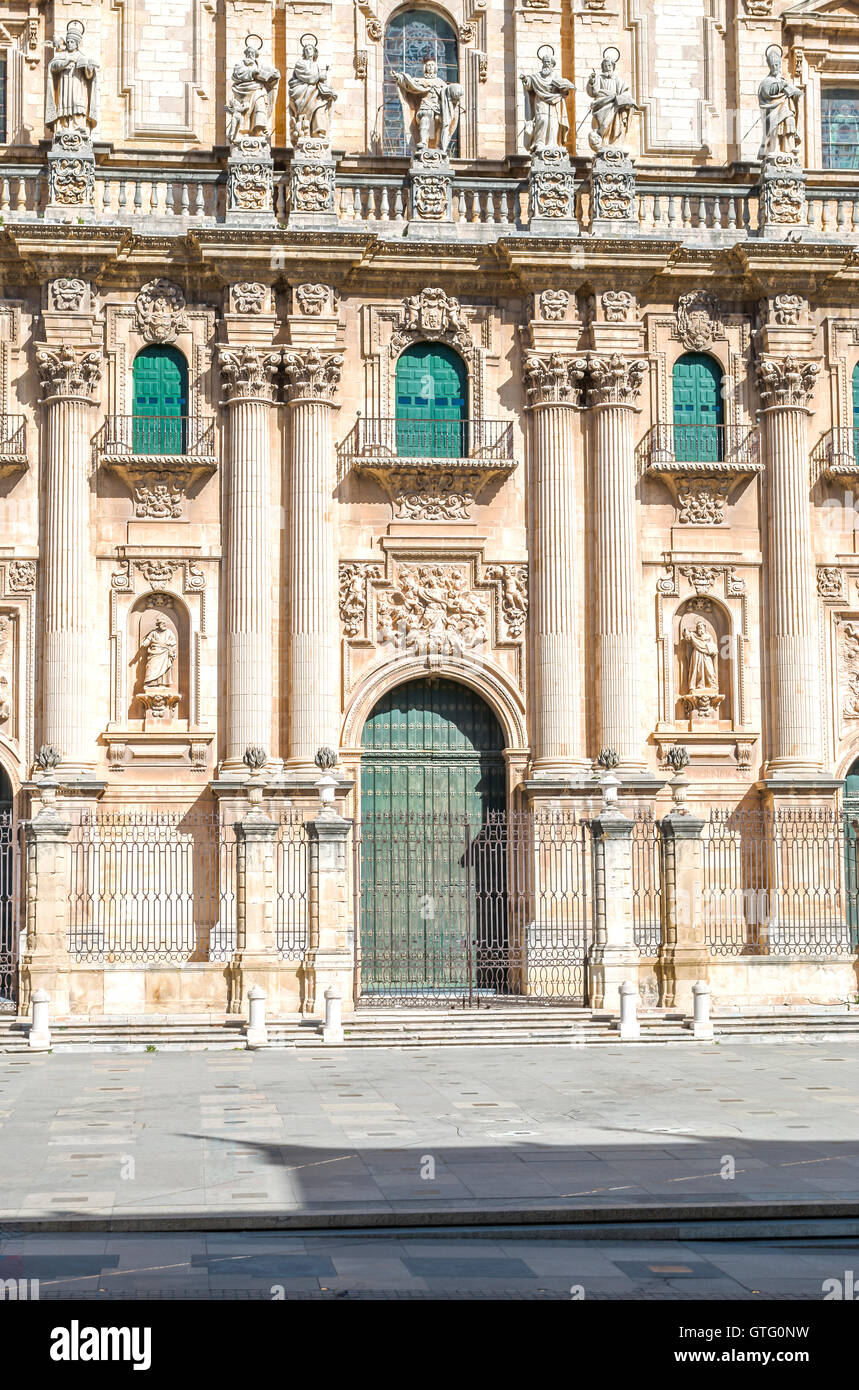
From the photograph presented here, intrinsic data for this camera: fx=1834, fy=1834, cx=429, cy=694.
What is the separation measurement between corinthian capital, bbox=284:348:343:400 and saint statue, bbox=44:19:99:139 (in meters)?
5.14

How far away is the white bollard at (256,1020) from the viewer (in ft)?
77.8

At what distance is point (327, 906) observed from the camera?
85.5 ft

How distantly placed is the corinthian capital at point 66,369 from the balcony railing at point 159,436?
0.77m

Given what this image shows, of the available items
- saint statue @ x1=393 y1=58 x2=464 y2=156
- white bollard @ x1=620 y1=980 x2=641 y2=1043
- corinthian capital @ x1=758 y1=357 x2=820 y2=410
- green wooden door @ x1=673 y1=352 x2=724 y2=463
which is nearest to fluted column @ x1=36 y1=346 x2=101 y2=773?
saint statue @ x1=393 y1=58 x2=464 y2=156

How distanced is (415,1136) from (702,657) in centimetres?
1736

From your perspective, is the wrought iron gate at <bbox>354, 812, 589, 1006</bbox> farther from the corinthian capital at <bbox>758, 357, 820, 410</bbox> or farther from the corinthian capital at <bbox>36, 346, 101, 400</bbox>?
the corinthian capital at <bbox>36, 346, 101, 400</bbox>

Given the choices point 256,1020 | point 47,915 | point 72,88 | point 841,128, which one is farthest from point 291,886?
point 841,128

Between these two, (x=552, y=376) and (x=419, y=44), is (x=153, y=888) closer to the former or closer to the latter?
(x=552, y=376)

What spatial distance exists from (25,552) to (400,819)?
7.60 meters

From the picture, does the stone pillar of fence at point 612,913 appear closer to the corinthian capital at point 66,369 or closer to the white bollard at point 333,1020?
the white bollard at point 333,1020

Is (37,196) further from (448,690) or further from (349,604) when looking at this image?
(448,690)

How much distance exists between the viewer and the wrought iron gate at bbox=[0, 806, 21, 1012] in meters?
25.9

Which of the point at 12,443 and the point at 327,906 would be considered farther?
the point at 12,443

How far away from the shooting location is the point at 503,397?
104 ft
